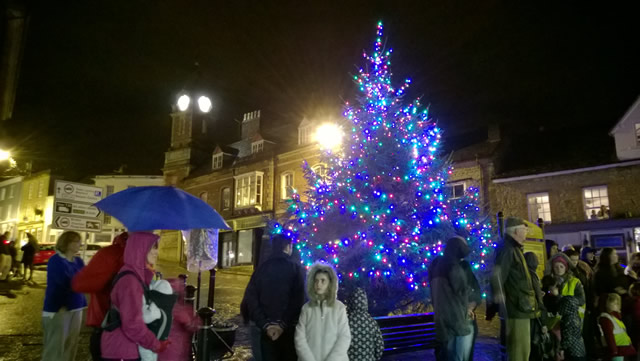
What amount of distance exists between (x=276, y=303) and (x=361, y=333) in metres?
0.94

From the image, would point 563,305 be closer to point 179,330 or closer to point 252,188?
point 179,330

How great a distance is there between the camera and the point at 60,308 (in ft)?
16.8

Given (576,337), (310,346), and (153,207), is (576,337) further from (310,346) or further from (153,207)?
(153,207)

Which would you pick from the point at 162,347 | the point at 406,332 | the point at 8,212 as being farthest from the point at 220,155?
the point at 162,347

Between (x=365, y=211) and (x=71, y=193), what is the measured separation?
5.53 meters

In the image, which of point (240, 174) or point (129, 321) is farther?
point (240, 174)

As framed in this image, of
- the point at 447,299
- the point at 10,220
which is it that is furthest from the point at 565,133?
the point at 10,220

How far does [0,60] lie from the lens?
6.99m

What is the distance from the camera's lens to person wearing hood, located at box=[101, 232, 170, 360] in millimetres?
3119

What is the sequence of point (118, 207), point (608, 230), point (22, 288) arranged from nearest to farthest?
1. point (118, 207)
2. point (22, 288)
3. point (608, 230)

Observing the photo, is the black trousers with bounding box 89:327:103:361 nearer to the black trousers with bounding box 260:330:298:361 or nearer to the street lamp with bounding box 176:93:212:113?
the black trousers with bounding box 260:330:298:361

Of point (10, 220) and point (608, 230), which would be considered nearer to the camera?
point (608, 230)

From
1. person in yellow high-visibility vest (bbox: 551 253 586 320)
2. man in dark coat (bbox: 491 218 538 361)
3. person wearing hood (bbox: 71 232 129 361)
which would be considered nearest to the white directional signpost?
person wearing hood (bbox: 71 232 129 361)

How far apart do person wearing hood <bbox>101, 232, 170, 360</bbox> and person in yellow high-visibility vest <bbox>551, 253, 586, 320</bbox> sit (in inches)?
221
